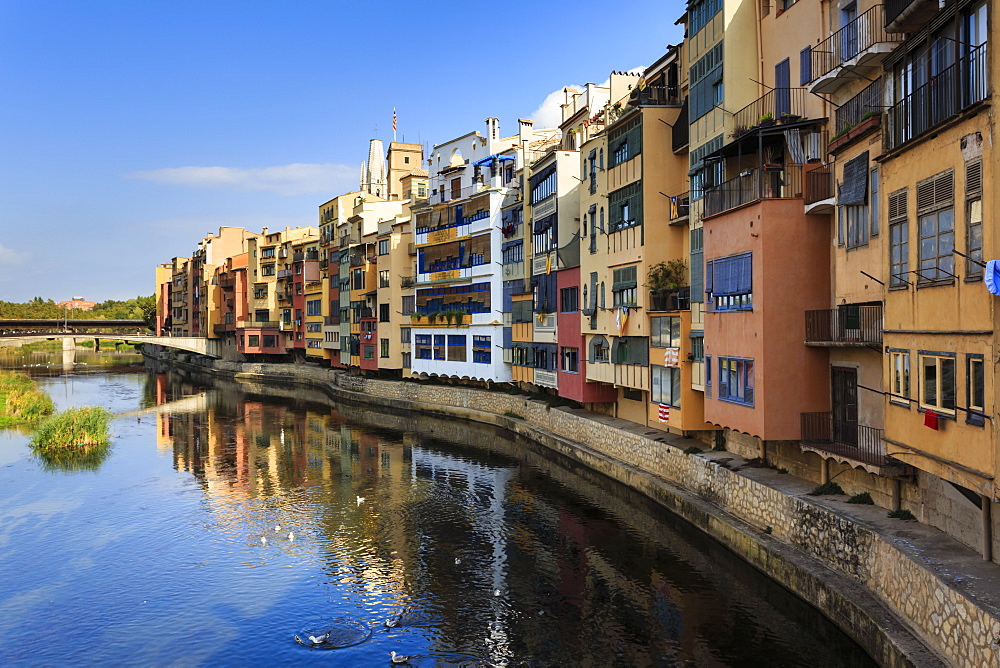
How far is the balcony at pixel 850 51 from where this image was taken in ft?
64.5

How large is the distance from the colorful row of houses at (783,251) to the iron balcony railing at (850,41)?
0.25 ft

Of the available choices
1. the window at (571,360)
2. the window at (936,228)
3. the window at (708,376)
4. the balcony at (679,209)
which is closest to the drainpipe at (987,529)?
the window at (936,228)

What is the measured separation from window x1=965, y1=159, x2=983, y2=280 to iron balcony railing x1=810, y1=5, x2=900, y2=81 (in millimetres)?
6711

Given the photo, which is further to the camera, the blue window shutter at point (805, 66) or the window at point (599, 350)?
the window at point (599, 350)

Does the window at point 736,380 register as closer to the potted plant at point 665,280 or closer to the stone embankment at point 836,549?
the stone embankment at point 836,549

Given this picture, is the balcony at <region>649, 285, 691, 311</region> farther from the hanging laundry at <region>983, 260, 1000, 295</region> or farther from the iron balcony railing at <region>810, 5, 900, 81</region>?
the hanging laundry at <region>983, 260, 1000, 295</region>

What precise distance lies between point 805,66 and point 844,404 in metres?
10.2

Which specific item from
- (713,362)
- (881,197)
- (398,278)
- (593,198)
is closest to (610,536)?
(713,362)

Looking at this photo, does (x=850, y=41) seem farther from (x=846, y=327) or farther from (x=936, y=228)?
(x=936, y=228)

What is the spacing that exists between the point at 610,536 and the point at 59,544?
1910 cm

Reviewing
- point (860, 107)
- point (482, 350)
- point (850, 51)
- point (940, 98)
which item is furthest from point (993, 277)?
point (482, 350)

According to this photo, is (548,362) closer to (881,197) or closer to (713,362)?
(713,362)

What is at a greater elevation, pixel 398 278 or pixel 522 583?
pixel 398 278

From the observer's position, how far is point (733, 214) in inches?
961
